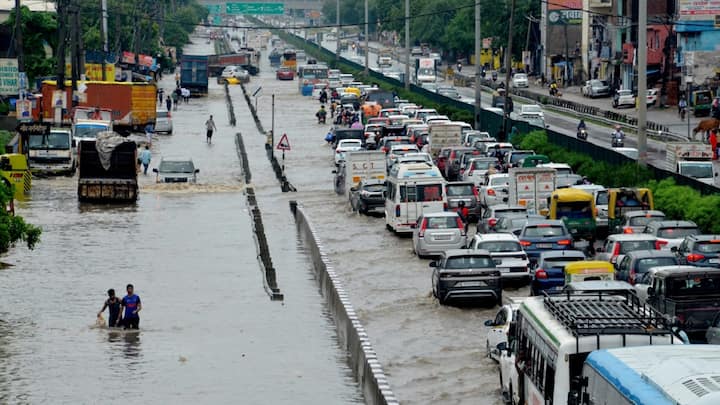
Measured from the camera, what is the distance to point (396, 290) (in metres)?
37.9

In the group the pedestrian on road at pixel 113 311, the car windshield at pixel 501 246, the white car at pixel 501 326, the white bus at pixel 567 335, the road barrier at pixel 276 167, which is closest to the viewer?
the white bus at pixel 567 335

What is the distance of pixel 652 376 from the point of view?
14727 mm

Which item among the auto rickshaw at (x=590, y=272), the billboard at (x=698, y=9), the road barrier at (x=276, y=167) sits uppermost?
the billboard at (x=698, y=9)

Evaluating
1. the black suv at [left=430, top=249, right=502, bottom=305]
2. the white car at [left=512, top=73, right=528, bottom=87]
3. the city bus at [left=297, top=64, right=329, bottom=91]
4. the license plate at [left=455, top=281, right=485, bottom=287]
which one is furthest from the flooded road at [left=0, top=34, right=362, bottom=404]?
the city bus at [left=297, top=64, right=329, bottom=91]

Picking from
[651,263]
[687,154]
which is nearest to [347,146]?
[687,154]

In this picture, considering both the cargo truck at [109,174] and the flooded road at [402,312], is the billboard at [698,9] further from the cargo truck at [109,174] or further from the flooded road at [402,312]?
the cargo truck at [109,174]

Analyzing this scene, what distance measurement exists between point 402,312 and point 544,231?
4919 millimetres

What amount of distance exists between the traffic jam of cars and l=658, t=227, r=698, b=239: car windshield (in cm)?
2

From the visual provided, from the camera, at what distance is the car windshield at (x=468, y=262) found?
33219 mm

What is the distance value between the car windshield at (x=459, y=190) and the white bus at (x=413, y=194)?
2052 mm

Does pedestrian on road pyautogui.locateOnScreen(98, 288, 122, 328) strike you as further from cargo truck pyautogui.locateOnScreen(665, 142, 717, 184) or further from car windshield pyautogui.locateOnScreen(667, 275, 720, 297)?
cargo truck pyautogui.locateOnScreen(665, 142, 717, 184)

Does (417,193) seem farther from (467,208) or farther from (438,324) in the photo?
(438,324)

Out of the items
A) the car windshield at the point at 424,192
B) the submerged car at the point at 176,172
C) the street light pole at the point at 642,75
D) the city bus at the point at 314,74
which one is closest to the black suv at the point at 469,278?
the car windshield at the point at 424,192

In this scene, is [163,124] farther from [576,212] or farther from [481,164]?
[576,212]
